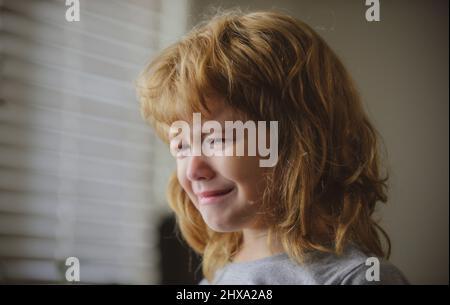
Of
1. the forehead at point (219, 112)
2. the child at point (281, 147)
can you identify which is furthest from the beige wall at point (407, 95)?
the forehead at point (219, 112)

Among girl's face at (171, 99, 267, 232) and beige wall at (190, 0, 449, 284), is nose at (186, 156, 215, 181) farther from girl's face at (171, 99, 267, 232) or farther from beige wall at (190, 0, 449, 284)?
beige wall at (190, 0, 449, 284)

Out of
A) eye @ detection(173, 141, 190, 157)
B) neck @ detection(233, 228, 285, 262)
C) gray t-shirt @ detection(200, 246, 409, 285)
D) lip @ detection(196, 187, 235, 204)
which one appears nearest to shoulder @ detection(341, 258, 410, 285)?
gray t-shirt @ detection(200, 246, 409, 285)

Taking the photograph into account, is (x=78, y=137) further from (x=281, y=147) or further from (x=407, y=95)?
(x=407, y=95)

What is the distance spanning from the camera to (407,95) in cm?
95

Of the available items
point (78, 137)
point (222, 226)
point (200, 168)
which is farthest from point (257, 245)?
point (78, 137)

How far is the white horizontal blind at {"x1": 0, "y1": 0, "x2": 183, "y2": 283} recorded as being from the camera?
0.96m

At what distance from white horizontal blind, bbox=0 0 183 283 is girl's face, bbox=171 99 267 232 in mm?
124

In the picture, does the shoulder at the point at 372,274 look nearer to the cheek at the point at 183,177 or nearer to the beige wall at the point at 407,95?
the beige wall at the point at 407,95

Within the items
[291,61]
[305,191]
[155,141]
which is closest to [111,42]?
[155,141]

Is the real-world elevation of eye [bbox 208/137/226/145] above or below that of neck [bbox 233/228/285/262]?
above

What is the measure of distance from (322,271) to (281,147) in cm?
22

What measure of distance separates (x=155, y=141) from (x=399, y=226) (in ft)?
1.59

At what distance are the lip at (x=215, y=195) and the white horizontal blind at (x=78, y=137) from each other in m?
0.14
